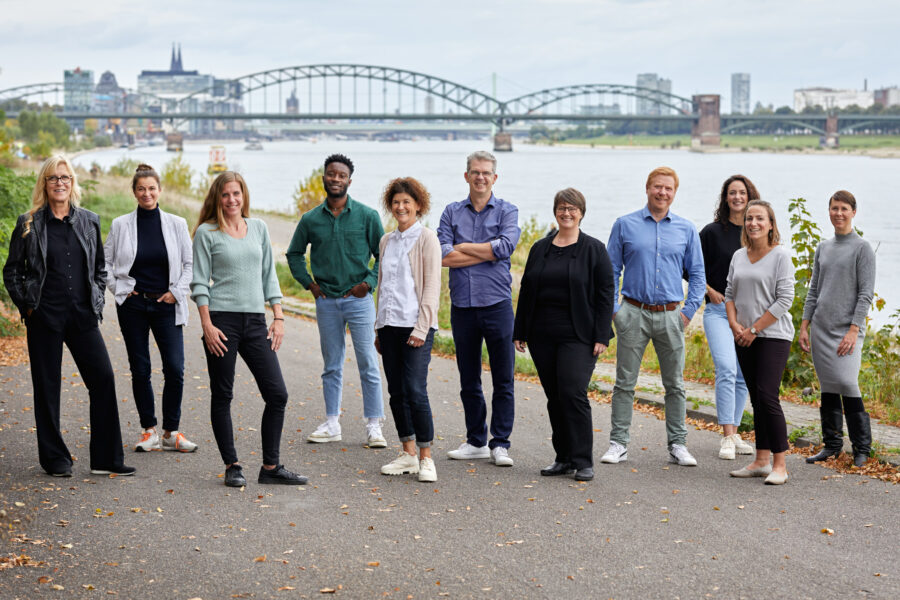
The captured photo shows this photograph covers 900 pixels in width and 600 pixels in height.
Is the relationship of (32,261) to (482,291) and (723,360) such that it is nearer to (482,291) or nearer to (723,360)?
(482,291)

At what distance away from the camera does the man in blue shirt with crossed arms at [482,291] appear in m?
6.48

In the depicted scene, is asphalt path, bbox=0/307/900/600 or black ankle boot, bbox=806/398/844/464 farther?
black ankle boot, bbox=806/398/844/464

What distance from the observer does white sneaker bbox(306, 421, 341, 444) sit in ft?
23.4

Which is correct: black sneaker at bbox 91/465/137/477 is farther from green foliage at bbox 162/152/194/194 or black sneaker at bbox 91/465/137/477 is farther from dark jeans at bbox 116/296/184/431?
green foliage at bbox 162/152/194/194

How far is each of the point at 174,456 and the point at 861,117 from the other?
104m

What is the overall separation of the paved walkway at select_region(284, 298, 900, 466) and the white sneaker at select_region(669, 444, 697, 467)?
1.10 m

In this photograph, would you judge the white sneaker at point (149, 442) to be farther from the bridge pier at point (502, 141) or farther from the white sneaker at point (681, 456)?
the bridge pier at point (502, 141)

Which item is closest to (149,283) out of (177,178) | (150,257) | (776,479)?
(150,257)

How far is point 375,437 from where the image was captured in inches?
278

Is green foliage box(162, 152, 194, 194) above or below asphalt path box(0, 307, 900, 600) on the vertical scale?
above

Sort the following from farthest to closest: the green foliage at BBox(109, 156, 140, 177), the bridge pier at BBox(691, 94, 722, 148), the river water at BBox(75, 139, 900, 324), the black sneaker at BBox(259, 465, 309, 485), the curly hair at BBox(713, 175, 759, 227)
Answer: the bridge pier at BBox(691, 94, 722, 148) < the green foliage at BBox(109, 156, 140, 177) < the river water at BBox(75, 139, 900, 324) < the curly hair at BBox(713, 175, 759, 227) < the black sneaker at BBox(259, 465, 309, 485)

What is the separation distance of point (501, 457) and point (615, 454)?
0.75 m

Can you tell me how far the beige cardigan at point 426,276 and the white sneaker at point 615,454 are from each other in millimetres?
1484

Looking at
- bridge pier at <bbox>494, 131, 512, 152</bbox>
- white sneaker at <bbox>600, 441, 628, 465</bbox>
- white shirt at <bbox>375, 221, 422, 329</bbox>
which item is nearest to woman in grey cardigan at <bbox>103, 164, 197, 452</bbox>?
white shirt at <bbox>375, 221, 422, 329</bbox>
